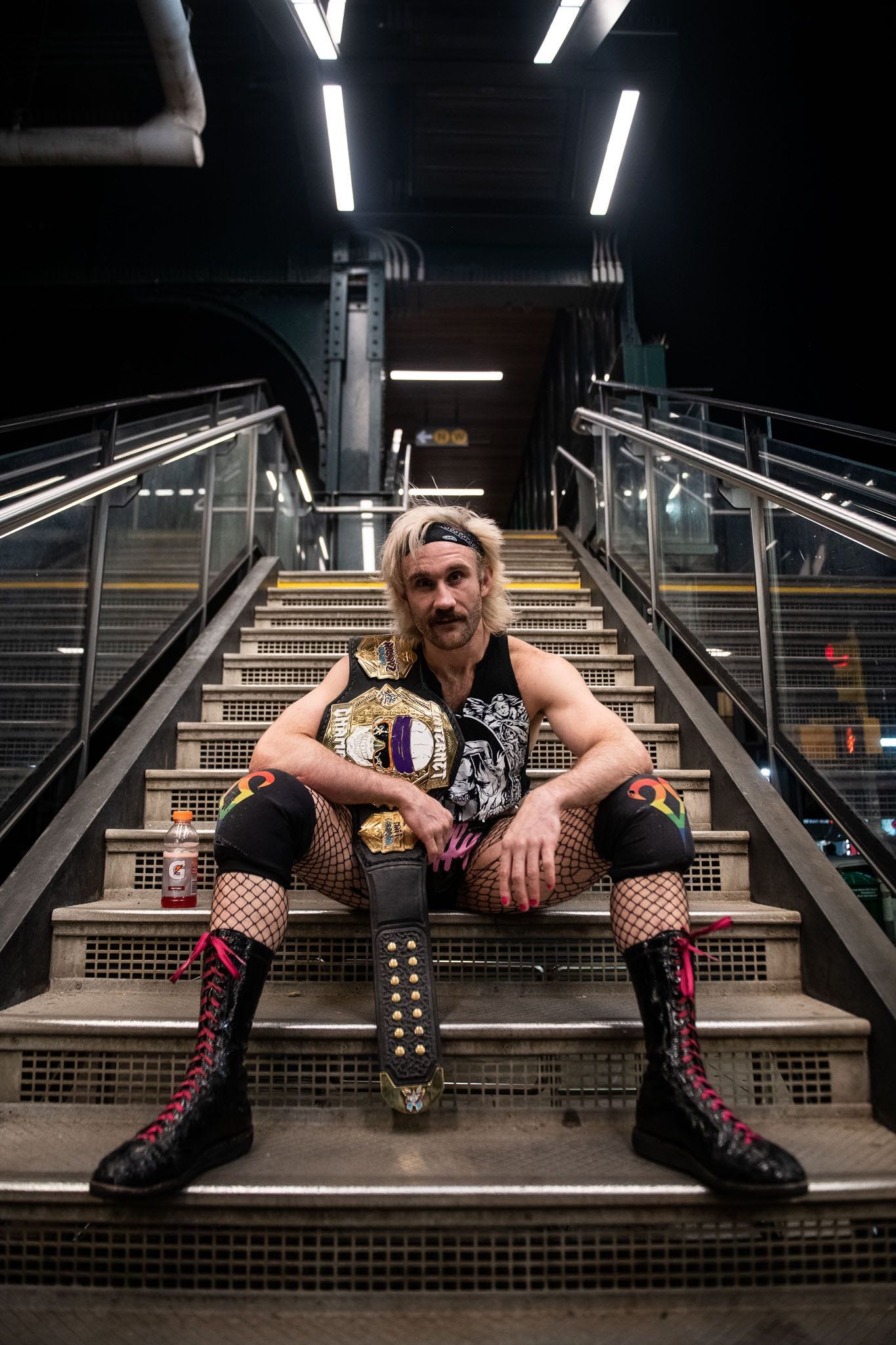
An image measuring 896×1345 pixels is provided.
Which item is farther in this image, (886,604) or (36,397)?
(36,397)

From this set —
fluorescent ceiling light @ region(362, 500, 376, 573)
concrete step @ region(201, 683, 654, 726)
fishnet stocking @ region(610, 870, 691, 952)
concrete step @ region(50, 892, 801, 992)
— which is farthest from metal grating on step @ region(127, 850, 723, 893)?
fluorescent ceiling light @ region(362, 500, 376, 573)

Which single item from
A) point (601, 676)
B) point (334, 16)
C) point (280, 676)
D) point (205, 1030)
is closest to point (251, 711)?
point (280, 676)

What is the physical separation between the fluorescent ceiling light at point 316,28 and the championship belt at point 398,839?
4574 mm

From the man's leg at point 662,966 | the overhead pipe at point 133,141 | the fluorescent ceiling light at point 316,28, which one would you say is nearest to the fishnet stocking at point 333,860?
the man's leg at point 662,966

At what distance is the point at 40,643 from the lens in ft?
7.00

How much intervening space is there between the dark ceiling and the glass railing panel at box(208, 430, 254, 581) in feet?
13.5

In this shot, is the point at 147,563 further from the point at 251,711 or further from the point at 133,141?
the point at 133,141

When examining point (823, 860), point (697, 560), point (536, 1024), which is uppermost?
point (697, 560)

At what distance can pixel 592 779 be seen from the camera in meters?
1.53

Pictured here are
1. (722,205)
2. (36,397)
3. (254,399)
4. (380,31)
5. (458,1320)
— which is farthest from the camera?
(36,397)

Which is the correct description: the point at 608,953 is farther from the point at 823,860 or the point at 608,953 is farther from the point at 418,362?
the point at 418,362

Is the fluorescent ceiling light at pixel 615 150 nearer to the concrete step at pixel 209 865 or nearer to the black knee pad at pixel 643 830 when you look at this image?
the concrete step at pixel 209 865

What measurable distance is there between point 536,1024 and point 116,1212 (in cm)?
73

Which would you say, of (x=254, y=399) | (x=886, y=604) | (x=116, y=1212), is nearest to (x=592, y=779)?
(x=886, y=604)
